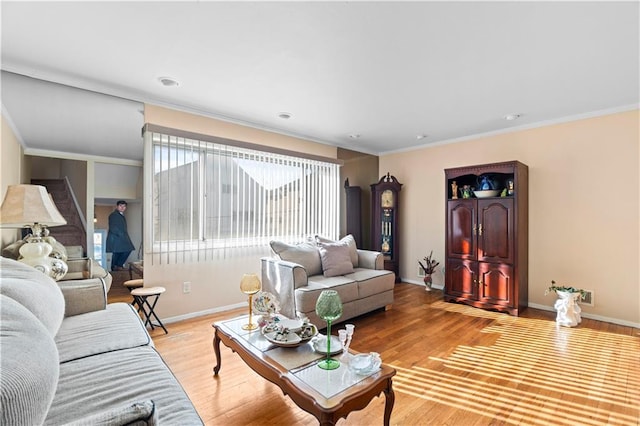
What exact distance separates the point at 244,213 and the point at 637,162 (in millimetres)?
4323

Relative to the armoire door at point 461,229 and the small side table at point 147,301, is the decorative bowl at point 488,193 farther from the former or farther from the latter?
the small side table at point 147,301

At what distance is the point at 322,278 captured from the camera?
335cm

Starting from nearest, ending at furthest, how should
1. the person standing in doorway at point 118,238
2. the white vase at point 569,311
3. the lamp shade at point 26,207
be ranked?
the lamp shade at point 26,207 → the person standing in doorway at point 118,238 → the white vase at point 569,311

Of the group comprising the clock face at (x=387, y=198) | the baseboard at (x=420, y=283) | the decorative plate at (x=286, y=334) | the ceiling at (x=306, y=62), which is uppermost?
the ceiling at (x=306, y=62)

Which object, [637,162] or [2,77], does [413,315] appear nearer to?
[637,162]

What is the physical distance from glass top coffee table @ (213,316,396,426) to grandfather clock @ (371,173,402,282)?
11.6 ft

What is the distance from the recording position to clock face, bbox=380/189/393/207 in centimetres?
507

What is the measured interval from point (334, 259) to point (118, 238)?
219cm

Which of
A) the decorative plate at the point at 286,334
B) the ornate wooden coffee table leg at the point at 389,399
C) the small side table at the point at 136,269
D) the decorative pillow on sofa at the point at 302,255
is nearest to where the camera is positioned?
the ornate wooden coffee table leg at the point at 389,399

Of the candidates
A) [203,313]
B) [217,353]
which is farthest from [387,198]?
[217,353]

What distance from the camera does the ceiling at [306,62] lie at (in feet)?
5.90

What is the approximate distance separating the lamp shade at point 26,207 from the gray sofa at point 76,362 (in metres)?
0.58

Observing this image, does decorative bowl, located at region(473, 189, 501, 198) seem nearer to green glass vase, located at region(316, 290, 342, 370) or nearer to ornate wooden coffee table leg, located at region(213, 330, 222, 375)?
green glass vase, located at region(316, 290, 342, 370)

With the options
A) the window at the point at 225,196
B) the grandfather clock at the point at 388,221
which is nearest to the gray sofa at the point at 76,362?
the window at the point at 225,196
